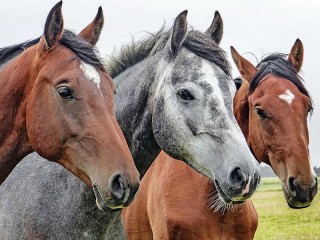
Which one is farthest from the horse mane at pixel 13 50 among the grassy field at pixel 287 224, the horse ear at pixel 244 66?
Answer: the grassy field at pixel 287 224

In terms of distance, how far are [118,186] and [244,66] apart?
4063mm

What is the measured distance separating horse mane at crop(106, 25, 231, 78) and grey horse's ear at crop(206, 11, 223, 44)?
0.36 m

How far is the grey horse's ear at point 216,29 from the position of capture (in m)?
6.60

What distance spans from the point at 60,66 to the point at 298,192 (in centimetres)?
310

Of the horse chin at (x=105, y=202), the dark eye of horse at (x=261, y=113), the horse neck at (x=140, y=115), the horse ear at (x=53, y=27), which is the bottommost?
the dark eye of horse at (x=261, y=113)

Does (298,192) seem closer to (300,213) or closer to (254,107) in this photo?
(254,107)

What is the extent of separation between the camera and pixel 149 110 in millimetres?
5965

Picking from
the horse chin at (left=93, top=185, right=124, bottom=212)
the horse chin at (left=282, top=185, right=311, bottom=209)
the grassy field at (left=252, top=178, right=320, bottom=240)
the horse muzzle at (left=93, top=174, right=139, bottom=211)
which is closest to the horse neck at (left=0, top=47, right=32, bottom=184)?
the horse chin at (left=93, top=185, right=124, bottom=212)

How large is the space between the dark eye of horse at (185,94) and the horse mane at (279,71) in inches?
81.1

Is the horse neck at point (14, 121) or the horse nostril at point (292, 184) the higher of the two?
the horse neck at point (14, 121)

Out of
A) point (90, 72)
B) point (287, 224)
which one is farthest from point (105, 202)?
point (287, 224)

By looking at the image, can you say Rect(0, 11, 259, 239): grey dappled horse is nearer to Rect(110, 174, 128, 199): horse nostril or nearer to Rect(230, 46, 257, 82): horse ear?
Rect(110, 174, 128, 199): horse nostril

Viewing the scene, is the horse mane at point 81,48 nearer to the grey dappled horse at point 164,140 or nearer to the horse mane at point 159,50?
the grey dappled horse at point 164,140

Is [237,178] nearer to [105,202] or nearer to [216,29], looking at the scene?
[105,202]
